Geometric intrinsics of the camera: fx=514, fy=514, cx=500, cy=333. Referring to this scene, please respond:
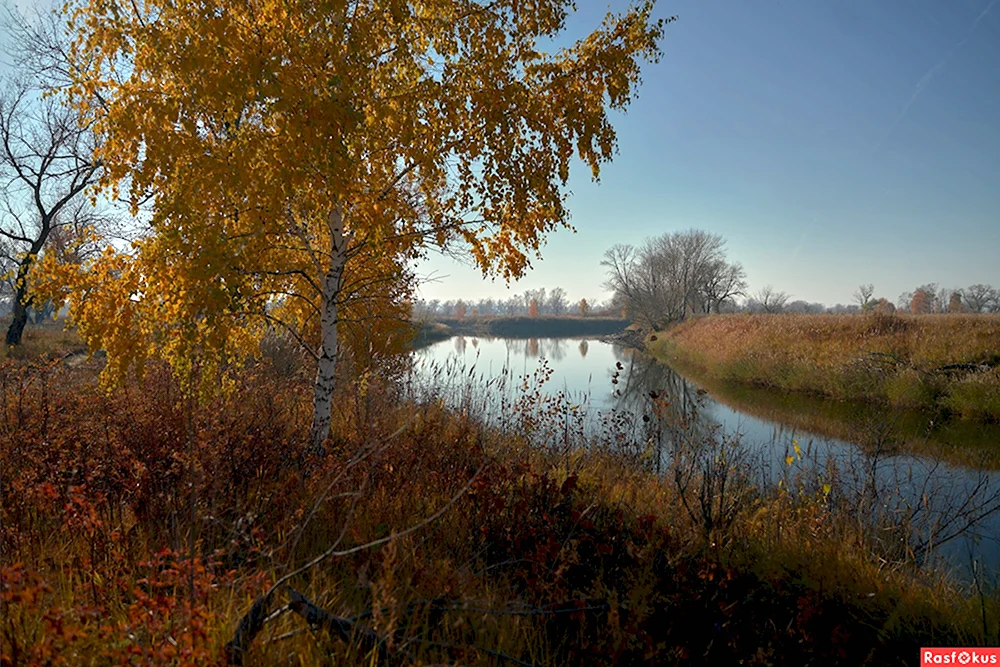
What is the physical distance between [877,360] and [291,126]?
59.1ft

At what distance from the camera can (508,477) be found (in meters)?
4.33

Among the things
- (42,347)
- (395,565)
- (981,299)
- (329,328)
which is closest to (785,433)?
(329,328)

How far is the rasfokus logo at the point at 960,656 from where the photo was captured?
3.06 meters

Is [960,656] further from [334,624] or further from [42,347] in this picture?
[42,347]

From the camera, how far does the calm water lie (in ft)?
18.2

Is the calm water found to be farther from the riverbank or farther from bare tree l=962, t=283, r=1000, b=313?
bare tree l=962, t=283, r=1000, b=313

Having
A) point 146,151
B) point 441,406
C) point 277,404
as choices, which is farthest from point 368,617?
point 441,406

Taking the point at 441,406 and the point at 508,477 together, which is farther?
the point at 441,406

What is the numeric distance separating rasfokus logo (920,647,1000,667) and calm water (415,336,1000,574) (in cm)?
179

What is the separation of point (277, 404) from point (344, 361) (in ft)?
12.1

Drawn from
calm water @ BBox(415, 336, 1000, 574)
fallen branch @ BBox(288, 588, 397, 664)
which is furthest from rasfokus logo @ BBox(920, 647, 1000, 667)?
fallen branch @ BBox(288, 588, 397, 664)

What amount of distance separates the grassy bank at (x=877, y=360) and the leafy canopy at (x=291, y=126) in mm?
13528

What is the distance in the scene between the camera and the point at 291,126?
370 centimetres

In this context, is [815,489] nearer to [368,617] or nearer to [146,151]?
[368,617]
